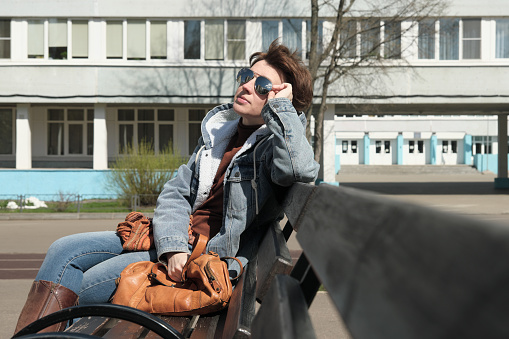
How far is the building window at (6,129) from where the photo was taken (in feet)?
87.9

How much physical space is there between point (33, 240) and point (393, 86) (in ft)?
55.5

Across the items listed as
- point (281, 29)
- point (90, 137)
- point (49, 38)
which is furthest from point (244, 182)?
point (90, 137)

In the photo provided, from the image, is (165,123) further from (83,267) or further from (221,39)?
(83,267)

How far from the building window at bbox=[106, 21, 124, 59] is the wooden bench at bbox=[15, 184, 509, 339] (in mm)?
24539

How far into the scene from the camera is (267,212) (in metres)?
2.99

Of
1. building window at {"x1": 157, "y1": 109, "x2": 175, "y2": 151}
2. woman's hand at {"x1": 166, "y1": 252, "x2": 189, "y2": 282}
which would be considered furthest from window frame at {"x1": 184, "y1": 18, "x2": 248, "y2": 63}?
woman's hand at {"x1": 166, "y1": 252, "x2": 189, "y2": 282}

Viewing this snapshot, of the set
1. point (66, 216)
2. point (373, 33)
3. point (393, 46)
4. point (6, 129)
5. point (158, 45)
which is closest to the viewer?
point (66, 216)

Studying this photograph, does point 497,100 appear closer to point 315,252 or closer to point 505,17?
point 505,17

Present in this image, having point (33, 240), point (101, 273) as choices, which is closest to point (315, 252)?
point (101, 273)

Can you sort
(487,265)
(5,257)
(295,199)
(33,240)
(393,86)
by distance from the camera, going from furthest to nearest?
(393,86) < (33,240) < (5,257) < (295,199) < (487,265)

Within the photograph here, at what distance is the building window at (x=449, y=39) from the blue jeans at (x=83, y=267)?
23950 mm

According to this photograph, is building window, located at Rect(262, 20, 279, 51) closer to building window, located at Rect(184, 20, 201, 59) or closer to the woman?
building window, located at Rect(184, 20, 201, 59)

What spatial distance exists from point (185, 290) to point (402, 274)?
1.93 m

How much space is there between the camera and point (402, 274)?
62 cm
